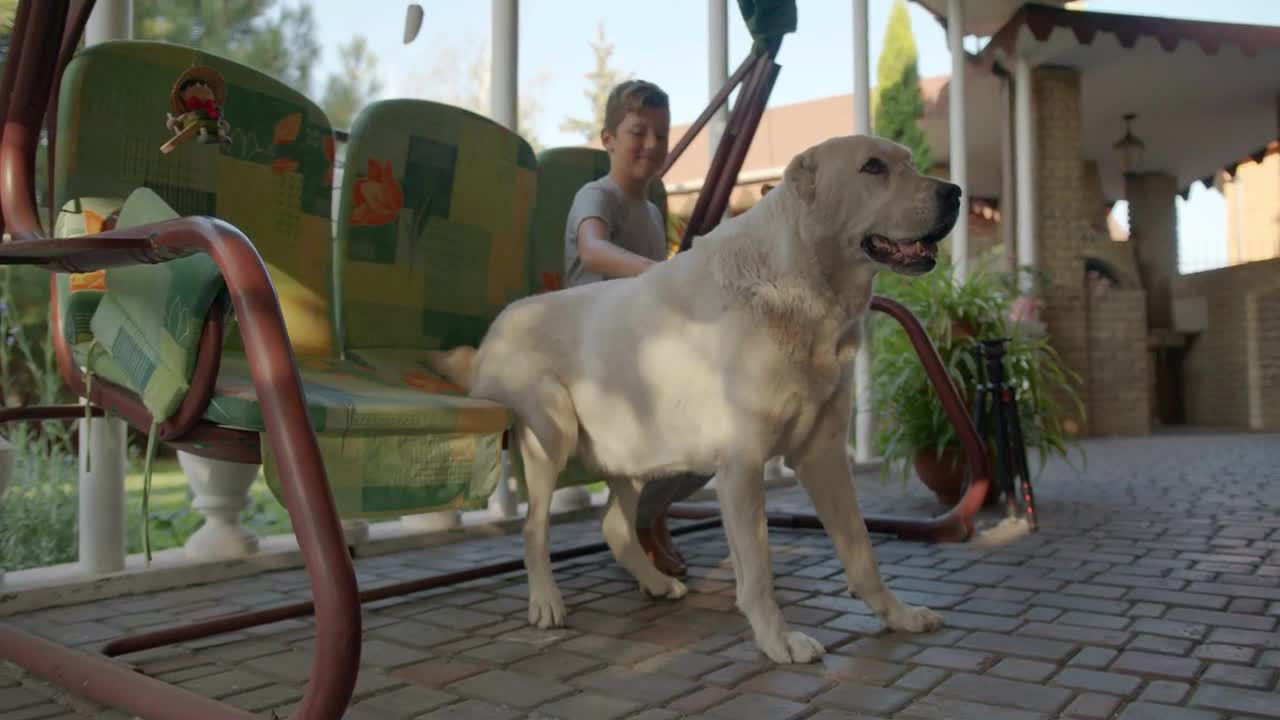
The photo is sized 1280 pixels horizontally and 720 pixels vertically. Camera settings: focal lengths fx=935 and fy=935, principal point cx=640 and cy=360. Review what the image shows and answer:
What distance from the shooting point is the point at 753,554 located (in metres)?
1.84

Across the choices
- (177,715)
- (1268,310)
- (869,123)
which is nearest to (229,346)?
(177,715)

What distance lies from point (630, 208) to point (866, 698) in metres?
1.45

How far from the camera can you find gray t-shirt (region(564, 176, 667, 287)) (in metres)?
2.45

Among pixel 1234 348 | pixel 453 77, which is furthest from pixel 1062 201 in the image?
pixel 453 77

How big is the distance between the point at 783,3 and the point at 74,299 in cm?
188

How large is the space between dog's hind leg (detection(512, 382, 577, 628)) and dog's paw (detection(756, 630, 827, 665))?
0.52 metres

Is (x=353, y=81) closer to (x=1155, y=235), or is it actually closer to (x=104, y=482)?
(x=104, y=482)

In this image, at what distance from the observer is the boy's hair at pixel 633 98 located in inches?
97.0

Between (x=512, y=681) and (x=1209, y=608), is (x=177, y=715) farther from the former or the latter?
(x=1209, y=608)

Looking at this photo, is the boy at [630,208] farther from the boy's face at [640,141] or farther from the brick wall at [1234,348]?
the brick wall at [1234,348]

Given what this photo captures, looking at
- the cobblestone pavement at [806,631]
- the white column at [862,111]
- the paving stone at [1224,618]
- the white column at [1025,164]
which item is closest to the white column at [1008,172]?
the white column at [1025,164]

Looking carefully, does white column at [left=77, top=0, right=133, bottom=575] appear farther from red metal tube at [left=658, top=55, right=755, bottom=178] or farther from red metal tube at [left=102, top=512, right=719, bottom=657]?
red metal tube at [left=658, top=55, right=755, bottom=178]

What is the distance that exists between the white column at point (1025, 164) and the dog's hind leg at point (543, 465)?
759 centimetres

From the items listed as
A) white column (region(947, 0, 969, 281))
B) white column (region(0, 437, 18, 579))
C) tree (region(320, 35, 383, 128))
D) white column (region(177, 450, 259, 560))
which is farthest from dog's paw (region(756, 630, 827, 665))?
white column (region(947, 0, 969, 281))
